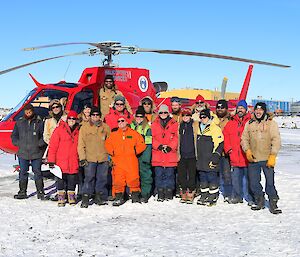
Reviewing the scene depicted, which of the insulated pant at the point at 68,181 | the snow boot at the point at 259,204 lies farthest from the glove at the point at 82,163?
the snow boot at the point at 259,204

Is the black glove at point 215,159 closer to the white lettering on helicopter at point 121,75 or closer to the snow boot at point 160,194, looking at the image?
the snow boot at point 160,194

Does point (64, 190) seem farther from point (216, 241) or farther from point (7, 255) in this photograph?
point (216, 241)

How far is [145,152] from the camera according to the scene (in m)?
6.65

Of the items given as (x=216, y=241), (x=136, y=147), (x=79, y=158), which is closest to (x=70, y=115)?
(x=79, y=158)

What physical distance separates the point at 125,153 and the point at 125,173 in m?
0.34

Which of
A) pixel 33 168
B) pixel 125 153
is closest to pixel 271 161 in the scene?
pixel 125 153

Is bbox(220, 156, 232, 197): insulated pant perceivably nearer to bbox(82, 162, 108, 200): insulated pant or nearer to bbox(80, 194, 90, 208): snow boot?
bbox(82, 162, 108, 200): insulated pant

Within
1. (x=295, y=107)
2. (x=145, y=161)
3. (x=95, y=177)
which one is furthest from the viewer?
(x=295, y=107)

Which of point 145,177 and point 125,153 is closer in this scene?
point 125,153

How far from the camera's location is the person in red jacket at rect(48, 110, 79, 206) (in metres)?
6.30

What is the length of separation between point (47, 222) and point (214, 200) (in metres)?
2.76

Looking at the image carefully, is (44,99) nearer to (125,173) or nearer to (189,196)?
(125,173)

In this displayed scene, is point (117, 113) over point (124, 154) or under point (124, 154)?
over

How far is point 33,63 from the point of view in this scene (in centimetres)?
778
